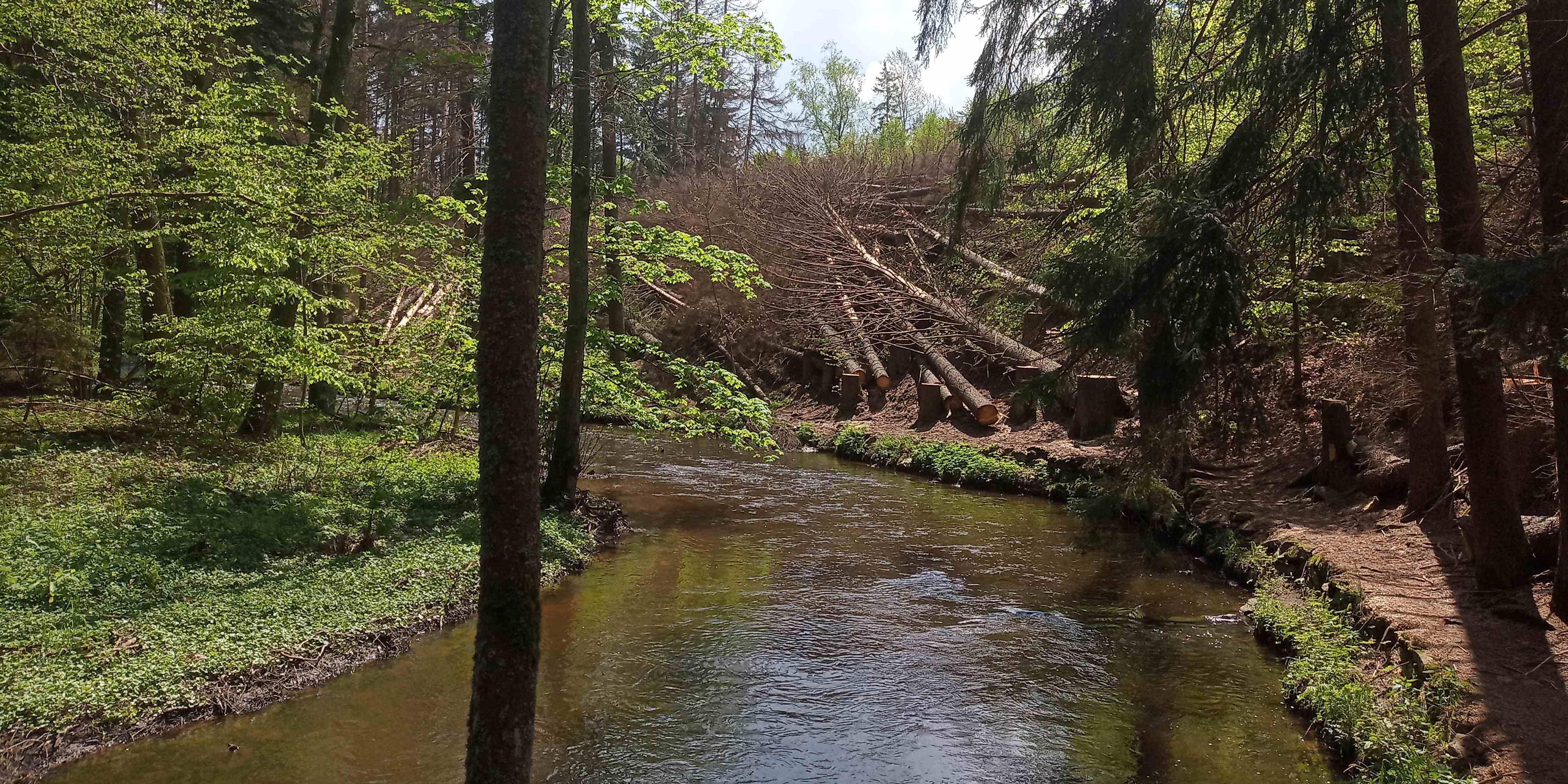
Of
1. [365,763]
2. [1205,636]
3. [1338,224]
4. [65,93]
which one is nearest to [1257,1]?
[1338,224]

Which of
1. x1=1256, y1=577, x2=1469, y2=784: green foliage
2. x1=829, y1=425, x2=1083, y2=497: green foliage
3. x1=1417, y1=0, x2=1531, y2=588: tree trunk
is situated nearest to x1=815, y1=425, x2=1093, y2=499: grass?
x1=829, y1=425, x2=1083, y2=497: green foliage

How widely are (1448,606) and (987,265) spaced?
35.7 feet

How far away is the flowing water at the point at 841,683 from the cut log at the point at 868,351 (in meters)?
9.19

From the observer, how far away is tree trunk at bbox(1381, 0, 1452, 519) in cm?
637

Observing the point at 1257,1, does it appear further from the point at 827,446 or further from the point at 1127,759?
the point at 827,446

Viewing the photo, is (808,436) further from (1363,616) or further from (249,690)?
(249,690)

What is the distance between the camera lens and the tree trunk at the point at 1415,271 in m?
6.37

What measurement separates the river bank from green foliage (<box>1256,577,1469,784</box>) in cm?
686

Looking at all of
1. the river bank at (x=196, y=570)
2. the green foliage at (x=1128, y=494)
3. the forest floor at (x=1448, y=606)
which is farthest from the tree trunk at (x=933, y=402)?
the river bank at (x=196, y=570)

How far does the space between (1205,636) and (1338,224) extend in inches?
161

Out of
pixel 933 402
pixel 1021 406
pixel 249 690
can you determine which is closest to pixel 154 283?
pixel 249 690

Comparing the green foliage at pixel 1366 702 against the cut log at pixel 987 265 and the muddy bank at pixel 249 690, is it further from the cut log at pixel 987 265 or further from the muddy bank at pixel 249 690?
the muddy bank at pixel 249 690

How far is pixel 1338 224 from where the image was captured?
8305 millimetres

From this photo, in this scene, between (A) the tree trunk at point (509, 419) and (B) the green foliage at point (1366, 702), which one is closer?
(A) the tree trunk at point (509, 419)
